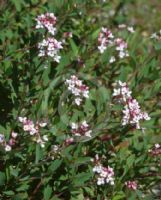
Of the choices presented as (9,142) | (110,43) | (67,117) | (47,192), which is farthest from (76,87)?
(110,43)

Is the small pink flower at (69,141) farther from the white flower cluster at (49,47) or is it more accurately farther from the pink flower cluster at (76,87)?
the white flower cluster at (49,47)

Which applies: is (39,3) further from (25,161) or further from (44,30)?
(25,161)

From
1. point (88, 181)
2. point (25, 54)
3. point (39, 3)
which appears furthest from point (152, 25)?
point (88, 181)

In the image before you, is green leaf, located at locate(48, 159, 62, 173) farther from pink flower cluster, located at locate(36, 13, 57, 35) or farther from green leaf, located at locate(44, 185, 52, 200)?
pink flower cluster, located at locate(36, 13, 57, 35)

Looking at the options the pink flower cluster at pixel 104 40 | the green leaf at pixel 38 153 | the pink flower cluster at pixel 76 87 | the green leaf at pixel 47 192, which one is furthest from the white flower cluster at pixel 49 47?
the green leaf at pixel 47 192

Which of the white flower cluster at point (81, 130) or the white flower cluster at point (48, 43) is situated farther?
the white flower cluster at point (48, 43)

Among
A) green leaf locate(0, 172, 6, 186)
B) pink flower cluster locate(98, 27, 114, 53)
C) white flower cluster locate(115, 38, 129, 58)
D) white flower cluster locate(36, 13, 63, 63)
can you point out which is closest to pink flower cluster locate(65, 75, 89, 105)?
white flower cluster locate(36, 13, 63, 63)

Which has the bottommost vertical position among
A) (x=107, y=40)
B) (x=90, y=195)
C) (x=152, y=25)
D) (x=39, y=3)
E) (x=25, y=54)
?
(x=90, y=195)

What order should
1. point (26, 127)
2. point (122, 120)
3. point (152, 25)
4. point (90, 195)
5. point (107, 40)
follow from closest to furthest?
point (26, 127), point (122, 120), point (90, 195), point (107, 40), point (152, 25)
